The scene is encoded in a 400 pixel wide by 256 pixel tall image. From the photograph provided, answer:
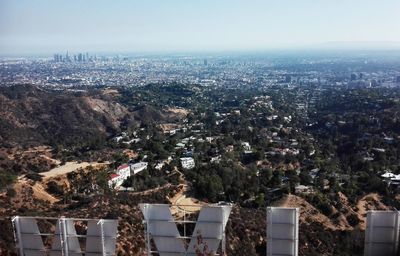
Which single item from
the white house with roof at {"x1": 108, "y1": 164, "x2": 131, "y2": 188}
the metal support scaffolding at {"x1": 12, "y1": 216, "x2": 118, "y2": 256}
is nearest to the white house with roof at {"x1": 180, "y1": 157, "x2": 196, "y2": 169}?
the white house with roof at {"x1": 108, "y1": 164, "x2": 131, "y2": 188}

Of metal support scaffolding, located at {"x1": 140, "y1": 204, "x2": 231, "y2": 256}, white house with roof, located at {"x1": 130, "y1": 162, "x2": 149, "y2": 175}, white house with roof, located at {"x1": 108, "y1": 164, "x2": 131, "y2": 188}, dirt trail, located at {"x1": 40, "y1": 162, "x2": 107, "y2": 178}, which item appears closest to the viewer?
metal support scaffolding, located at {"x1": 140, "y1": 204, "x2": 231, "y2": 256}

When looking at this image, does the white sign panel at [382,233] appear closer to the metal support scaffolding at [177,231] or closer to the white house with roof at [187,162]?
the metal support scaffolding at [177,231]

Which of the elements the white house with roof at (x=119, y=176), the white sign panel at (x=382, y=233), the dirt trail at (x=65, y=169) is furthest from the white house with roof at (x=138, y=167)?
the white sign panel at (x=382, y=233)

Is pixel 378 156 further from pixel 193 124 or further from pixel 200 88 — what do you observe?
pixel 200 88

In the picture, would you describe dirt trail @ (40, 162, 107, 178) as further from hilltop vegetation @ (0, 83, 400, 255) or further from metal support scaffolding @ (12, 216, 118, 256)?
metal support scaffolding @ (12, 216, 118, 256)

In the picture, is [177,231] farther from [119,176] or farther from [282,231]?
[119,176]
